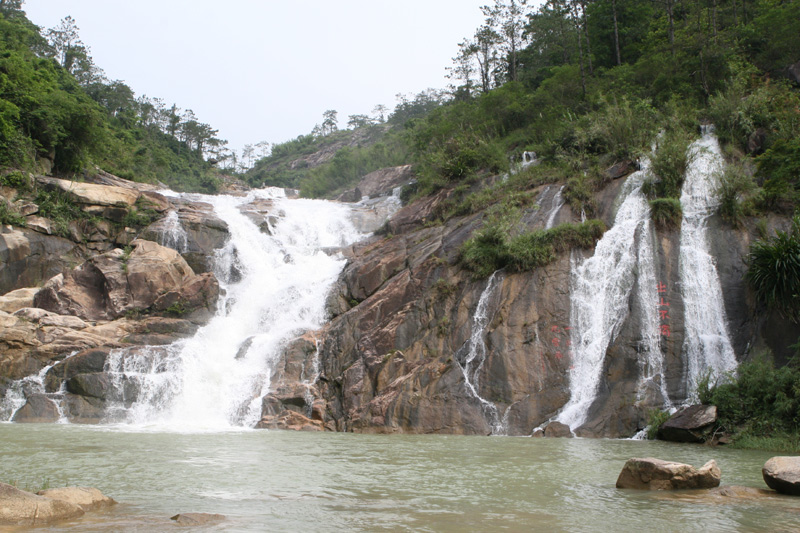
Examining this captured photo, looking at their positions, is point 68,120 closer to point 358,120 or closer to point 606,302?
point 606,302

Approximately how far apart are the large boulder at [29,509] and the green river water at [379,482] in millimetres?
231

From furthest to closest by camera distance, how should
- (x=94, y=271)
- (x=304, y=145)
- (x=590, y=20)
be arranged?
(x=304, y=145)
(x=590, y=20)
(x=94, y=271)

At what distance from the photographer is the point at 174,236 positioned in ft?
105

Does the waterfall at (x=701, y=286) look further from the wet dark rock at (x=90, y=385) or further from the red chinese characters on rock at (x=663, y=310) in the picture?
the wet dark rock at (x=90, y=385)

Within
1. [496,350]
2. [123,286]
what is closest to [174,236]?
[123,286]

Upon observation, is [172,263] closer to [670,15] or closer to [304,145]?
[670,15]

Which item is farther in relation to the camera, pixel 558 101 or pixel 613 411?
pixel 558 101

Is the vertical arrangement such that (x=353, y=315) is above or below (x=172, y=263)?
below

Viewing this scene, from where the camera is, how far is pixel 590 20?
44.0 m

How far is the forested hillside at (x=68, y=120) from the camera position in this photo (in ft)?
109

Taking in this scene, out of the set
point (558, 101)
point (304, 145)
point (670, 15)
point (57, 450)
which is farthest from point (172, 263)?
point (304, 145)

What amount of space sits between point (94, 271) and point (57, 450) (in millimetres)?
17239

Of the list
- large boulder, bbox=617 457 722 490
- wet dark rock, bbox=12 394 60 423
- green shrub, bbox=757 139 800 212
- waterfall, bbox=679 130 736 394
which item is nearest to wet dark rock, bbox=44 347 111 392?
wet dark rock, bbox=12 394 60 423

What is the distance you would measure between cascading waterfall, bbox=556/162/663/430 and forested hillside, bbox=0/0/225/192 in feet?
94.7
